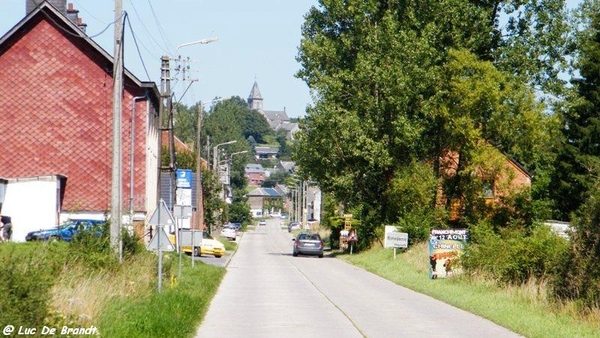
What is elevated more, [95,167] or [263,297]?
[95,167]

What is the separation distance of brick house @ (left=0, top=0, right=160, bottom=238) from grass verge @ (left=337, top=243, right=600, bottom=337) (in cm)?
1347

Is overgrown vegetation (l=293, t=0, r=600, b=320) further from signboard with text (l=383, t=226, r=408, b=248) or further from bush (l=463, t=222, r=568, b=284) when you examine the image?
bush (l=463, t=222, r=568, b=284)

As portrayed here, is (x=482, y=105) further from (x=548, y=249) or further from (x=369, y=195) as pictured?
(x=548, y=249)

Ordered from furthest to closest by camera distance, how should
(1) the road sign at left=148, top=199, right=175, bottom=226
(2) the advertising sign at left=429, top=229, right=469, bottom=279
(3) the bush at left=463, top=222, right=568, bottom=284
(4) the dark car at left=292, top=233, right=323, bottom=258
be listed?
(4) the dark car at left=292, top=233, right=323, bottom=258, (2) the advertising sign at left=429, top=229, right=469, bottom=279, (3) the bush at left=463, top=222, right=568, bottom=284, (1) the road sign at left=148, top=199, right=175, bottom=226

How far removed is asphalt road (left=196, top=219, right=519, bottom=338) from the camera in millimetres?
18703

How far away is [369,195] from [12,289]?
45.8 meters

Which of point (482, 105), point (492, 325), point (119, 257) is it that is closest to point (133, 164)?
point (482, 105)

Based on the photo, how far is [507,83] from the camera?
50406 millimetres

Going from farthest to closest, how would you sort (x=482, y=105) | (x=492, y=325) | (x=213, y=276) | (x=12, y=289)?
(x=482, y=105) → (x=213, y=276) → (x=492, y=325) → (x=12, y=289)

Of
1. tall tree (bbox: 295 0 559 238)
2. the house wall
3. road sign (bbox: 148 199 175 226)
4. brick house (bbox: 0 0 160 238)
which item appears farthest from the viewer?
tall tree (bbox: 295 0 559 238)

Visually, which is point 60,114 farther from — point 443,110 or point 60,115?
point 443,110

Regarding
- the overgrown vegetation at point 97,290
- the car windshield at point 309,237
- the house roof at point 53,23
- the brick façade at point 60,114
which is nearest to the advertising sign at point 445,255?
the overgrown vegetation at point 97,290

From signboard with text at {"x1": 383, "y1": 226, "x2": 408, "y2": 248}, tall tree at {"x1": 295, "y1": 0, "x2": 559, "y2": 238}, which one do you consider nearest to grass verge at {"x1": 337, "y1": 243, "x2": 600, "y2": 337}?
signboard with text at {"x1": 383, "y1": 226, "x2": 408, "y2": 248}

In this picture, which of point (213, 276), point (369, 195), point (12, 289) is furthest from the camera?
point (369, 195)
